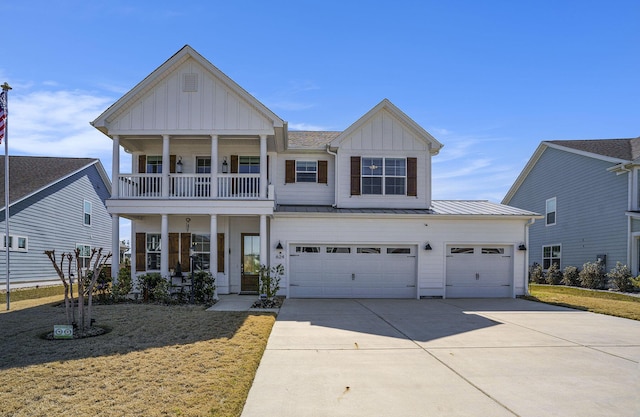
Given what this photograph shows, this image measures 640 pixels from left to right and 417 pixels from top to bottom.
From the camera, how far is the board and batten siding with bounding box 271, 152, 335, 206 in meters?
16.8

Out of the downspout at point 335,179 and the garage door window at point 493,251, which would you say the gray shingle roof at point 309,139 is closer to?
the downspout at point 335,179

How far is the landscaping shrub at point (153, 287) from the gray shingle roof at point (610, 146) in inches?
766

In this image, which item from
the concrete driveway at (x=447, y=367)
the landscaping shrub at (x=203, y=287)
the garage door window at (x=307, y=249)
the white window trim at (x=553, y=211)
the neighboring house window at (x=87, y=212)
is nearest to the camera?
the concrete driveway at (x=447, y=367)

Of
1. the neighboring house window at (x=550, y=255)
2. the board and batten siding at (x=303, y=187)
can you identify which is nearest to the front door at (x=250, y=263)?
the board and batten siding at (x=303, y=187)

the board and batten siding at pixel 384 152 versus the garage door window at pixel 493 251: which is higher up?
the board and batten siding at pixel 384 152

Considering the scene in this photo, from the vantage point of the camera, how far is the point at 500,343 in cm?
816

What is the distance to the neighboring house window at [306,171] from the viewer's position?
17031mm

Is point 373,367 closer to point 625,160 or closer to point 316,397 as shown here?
point 316,397

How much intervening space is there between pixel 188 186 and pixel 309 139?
5.47 m

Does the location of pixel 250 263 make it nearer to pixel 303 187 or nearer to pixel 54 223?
pixel 303 187

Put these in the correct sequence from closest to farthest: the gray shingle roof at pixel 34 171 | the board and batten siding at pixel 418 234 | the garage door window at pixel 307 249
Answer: the board and batten siding at pixel 418 234, the garage door window at pixel 307 249, the gray shingle roof at pixel 34 171

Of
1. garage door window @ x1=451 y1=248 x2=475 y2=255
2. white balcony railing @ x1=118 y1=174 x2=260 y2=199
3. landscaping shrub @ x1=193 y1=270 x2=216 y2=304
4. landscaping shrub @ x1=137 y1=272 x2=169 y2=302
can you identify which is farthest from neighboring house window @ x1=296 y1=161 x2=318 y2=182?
landscaping shrub @ x1=137 y1=272 x2=169 y2=302

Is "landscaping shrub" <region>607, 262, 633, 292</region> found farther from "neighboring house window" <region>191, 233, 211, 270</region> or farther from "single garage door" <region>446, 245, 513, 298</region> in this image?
"neighboring house window" <region>191, 233, 211, 270</region>

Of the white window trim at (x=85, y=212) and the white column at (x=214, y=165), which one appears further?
the white window trim at (x=85, y=212)
